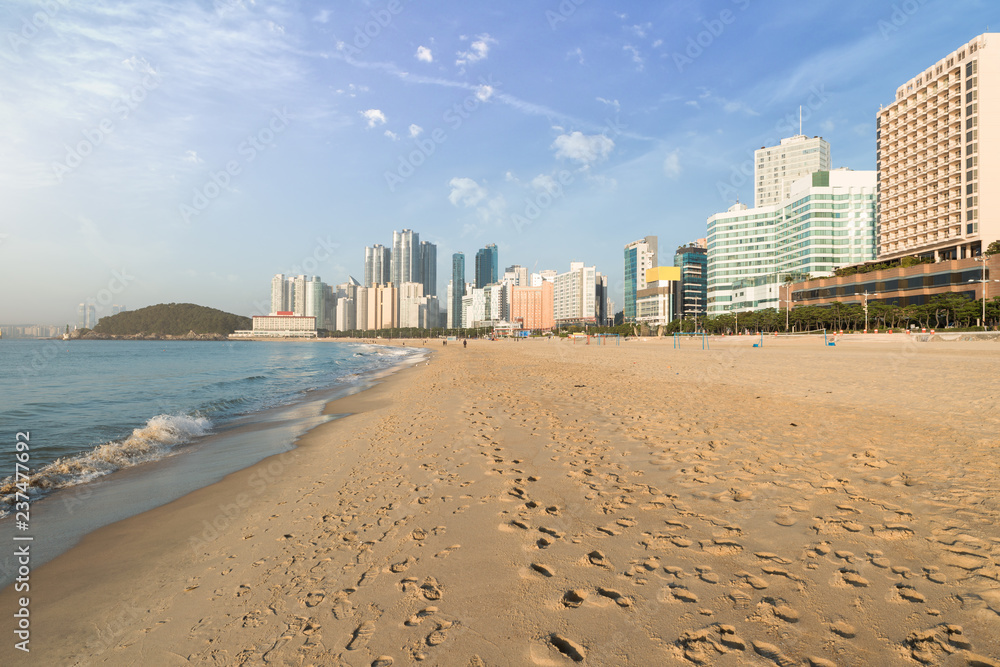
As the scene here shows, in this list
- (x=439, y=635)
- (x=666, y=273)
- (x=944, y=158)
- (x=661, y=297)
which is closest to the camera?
(x=439, y=635)

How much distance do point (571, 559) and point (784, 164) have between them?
668 ft

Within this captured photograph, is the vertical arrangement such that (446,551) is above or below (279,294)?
below

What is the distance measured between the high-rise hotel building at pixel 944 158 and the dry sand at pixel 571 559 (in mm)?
93063

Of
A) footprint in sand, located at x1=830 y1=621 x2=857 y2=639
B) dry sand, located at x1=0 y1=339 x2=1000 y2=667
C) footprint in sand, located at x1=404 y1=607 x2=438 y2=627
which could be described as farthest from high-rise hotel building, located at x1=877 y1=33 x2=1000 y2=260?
footprint in sand, located at x1=404 y1=607 x2=438 y2=627

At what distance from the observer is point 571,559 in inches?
152

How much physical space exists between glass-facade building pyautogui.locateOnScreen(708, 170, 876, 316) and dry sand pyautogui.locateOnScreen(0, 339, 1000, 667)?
11140cm

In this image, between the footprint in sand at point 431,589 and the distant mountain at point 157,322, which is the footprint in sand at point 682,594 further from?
the distant mountain at point 157,322

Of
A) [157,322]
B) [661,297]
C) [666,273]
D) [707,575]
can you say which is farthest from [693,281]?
[157,322]

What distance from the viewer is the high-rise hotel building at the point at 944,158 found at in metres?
70.4

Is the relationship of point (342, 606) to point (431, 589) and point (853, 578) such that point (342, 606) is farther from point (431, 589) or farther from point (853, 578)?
point (853, 578)

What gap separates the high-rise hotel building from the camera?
231 feet

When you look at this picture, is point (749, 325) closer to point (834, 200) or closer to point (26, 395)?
point (834, 200)

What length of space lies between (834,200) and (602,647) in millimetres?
135884

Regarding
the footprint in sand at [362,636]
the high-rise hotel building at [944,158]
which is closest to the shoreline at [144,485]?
the footprint in sand at [362,636]
